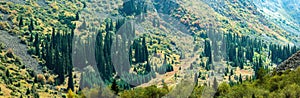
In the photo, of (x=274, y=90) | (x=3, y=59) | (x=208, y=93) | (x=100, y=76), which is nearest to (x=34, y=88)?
(x=3, y=59)

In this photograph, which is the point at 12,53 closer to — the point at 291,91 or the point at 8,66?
the point at 8,66

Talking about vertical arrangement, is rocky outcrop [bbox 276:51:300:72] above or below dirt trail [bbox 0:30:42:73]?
above

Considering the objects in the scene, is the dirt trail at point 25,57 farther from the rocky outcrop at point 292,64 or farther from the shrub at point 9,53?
the rocky outcrop at point 292,64

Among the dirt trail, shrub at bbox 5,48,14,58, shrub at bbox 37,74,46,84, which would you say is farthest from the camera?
the dirt trail

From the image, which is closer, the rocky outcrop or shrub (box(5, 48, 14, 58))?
the rocky outcrop

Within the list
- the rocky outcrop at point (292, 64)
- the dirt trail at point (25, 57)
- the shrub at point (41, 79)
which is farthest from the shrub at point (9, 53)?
the rocky outcrop at point (292, 64)

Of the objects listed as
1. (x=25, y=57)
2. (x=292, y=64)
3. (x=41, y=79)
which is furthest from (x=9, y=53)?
(x=292, y=64)

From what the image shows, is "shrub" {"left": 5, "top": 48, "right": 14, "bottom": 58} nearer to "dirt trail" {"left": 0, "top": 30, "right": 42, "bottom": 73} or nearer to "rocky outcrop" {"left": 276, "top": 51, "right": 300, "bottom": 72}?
"dirt trail" {"left": 0, "top": 30, "right": 42, "bottom": 73}

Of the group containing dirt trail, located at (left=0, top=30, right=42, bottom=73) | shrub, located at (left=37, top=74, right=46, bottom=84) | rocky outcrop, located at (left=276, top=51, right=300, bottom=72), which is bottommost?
shrub, located at (left=37, top=74, right=46, bottom=84)

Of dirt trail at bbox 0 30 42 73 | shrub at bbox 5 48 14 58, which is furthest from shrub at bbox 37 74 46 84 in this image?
shrub at bbox 5 48 14 58

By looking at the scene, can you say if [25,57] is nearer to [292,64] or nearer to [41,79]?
[41,79]

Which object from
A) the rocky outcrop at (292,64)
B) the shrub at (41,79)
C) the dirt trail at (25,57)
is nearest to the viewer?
the rocky outcrop at (292,64)
